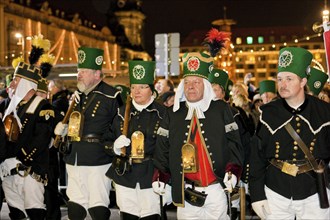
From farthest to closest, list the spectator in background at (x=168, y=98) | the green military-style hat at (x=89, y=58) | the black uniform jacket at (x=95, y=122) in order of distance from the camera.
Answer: the spectator in background at (x=168, y=98) → the green military-style hat at (x=89, y=58) → the black uniform jacket at (x=95, y=122)

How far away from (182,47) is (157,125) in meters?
101

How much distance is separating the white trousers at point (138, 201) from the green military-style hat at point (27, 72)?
2477 millimetres

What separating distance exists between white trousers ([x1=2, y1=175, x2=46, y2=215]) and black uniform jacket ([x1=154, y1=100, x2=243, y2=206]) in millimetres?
2838

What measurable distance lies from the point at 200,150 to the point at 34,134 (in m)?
3.42

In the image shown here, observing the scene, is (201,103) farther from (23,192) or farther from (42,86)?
(42,86)

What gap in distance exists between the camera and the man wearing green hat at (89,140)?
25.0ft

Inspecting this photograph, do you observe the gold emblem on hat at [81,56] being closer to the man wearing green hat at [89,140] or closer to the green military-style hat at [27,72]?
the man wearing green hat at [89,140]

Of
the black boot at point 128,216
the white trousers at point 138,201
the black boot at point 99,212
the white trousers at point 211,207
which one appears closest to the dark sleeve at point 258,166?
the white trousers at point 211,207

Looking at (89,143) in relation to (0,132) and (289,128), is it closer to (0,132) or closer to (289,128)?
(0,132)

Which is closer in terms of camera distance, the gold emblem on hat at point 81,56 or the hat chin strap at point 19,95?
the gold emblem on hat at point 81,56

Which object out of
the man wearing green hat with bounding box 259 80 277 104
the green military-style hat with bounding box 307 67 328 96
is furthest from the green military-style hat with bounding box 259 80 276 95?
the green military-style hat with bounding box 307 67 328 96

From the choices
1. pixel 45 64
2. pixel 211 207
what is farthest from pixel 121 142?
pixel 45 64

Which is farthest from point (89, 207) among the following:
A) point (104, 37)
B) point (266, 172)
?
point (104, 37)

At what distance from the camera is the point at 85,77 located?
7.89 meters
